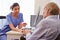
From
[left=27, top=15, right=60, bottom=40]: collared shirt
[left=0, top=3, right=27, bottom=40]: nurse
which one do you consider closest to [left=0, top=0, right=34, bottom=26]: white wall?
[left=0, top=3, right=27, bottom=40]: nurse

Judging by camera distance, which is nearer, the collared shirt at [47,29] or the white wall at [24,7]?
the collared shirt at [47,29]

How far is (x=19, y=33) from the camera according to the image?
284cm

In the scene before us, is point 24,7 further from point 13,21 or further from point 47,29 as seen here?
point 47,29

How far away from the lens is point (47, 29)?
183cm

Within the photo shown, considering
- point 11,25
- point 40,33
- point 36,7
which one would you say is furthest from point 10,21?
point 40,33

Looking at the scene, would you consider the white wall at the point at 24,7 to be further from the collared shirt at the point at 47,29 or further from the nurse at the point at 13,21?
the collared shirt at the point at 47,29

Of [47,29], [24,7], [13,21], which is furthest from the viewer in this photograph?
[24,7]

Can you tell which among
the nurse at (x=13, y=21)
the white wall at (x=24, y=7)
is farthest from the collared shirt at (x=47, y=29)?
the white wall at (x=24, y=7)

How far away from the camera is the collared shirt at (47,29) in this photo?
183cm

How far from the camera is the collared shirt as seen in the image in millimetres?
1831

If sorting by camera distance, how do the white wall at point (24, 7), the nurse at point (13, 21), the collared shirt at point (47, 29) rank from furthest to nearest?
1. the white wall at point (24, 7)
2. the nurse at point (13, 21)
3. the collared shirt at point (47, 29)

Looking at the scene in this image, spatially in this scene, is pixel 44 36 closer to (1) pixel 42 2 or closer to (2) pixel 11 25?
(2) pixel 11 25

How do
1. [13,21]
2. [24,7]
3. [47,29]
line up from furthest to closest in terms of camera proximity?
[24,7], [13,21], [47,29]

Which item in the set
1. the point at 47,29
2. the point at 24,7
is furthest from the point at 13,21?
the point at 47,29
